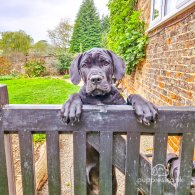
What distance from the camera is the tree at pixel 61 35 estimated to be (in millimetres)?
24188

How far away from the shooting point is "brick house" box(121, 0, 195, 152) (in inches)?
95.7

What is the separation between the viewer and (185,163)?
117 cm

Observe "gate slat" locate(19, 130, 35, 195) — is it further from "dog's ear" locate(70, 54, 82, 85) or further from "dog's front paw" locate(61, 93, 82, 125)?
"dog's ear" locate(70, 54, 82, 85)

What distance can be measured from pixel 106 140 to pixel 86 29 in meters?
27.9

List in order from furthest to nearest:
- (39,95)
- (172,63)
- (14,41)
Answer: (14,41), (39,95), (172,63)

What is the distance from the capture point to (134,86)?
19.0 ft

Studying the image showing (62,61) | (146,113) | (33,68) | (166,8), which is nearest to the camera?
(146,113)

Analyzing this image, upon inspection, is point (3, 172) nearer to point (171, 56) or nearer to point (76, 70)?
point (76, 70)

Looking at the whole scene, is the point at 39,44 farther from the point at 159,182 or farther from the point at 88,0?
the point at 159,182

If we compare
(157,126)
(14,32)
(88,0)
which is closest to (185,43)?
(157,126)

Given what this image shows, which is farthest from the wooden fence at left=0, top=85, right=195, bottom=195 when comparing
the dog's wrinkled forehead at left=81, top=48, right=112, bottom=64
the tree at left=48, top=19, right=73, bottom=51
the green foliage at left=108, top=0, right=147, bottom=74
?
the tree at left=48, top=19, right=73, bottom=51

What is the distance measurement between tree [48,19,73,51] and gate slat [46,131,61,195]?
2361 cm

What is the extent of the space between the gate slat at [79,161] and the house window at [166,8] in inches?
78.7

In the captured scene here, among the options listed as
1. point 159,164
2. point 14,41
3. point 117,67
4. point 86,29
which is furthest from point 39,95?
point 86,29
